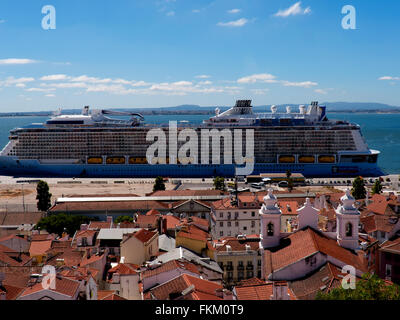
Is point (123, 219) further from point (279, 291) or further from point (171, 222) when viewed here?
point (279, 291)

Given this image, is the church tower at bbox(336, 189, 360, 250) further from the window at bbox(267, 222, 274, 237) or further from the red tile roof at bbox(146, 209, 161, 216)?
the red tile roof at bbox(146, 209, 161, 216)

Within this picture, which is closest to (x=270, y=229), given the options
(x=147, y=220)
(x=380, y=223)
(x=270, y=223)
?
A: (x=270, y=223)
